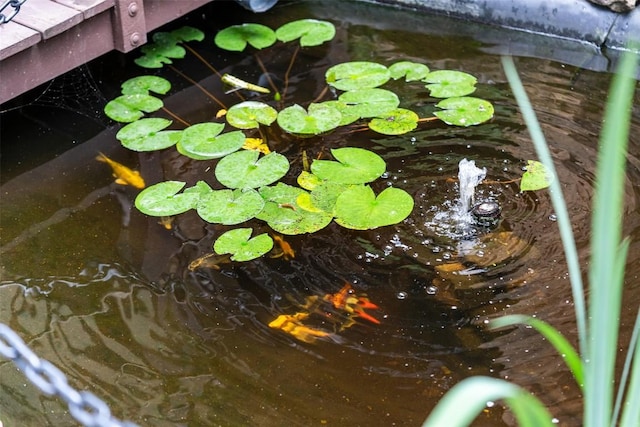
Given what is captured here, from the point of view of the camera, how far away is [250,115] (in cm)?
325

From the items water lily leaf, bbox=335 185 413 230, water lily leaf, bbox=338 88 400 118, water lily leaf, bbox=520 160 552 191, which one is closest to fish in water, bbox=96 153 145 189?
water lily leaf, bbox=335 185 413 230

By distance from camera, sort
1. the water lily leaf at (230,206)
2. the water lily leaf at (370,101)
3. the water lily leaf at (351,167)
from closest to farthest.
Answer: the water lily leaf at (230,206) < the water lily leaf at (351,167) < the water lily leaf at (370,101)

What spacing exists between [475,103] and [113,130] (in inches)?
56.5

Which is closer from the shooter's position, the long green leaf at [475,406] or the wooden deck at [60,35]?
the long green leaf at [475,406]

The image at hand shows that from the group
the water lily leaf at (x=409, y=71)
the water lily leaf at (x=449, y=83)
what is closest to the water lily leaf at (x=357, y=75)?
the water lily leaf at (x=409, y=71)

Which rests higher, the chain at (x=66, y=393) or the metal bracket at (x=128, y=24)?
the chain at (x=66, y=393)

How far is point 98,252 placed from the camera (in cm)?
268

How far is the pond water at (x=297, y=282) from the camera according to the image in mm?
2166

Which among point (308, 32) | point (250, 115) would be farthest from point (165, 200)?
point (308, 32)

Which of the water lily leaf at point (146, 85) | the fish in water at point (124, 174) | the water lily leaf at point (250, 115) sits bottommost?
the fish in water at point (124, 174)

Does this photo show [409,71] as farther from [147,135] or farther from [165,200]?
[165,200]

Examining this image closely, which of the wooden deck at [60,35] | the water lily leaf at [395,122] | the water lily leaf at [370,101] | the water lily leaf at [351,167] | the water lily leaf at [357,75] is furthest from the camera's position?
the water lily leaf at [357,75]

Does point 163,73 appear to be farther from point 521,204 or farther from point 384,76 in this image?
point 521,204

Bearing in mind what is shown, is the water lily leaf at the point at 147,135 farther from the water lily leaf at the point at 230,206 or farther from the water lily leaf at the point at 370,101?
the water lily leaf at the point at 370,101
